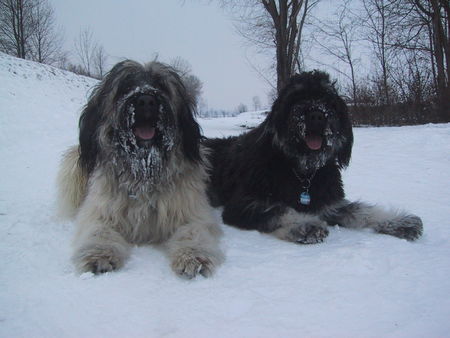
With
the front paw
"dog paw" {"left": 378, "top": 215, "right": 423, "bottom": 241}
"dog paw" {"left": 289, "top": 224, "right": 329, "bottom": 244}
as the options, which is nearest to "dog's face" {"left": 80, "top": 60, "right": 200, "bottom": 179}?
the front paw

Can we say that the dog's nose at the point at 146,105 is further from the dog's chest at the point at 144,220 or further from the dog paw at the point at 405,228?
the dog paw at the point at 405,228

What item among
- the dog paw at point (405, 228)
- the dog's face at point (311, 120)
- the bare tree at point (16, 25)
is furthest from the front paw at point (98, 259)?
the bare tree at point (16, 25)

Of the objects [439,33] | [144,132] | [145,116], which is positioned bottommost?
[144,132]

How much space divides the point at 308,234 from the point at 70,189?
2401mm

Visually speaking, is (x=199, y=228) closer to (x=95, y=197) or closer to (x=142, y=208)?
(x=142, y=208)

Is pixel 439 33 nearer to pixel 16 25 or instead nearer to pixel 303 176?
pixel 303 176

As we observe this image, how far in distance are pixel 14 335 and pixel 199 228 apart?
1.44 meters

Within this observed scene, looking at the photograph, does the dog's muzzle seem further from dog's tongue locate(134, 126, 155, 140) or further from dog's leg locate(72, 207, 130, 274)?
dog's leg locate(72, 207, 130, 274)

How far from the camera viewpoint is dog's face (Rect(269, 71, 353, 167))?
2.98 metres

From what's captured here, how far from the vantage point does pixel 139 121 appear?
2715mm

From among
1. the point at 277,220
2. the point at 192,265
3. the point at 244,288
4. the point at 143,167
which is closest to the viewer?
the point at 244,288

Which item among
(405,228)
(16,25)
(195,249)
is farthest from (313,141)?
(16,25)

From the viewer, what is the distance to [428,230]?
3154 millimetres

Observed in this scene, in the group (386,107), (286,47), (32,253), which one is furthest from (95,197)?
(386,107)
